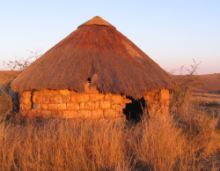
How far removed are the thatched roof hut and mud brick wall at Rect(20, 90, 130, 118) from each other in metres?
0.20

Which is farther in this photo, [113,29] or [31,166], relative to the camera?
[113,29]

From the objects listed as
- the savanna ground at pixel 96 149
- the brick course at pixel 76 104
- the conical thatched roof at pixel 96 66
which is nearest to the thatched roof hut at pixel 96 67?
the conical thatched roof at pixel 96 66

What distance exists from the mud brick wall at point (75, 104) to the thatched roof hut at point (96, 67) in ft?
0.65

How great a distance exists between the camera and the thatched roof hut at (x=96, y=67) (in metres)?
8.88

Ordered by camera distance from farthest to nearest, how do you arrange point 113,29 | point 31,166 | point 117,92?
point 113,29 → point 117,92 → point 31,166

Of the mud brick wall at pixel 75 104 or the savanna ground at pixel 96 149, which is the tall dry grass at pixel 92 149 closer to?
the savanna ground at pixel 96 149

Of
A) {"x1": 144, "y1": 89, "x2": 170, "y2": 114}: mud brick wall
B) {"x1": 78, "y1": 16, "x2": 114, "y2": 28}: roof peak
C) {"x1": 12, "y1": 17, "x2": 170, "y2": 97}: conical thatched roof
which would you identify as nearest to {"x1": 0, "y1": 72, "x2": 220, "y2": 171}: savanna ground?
{"x1": 12, "y1": 17, "x2": 170, "y2": 97}: conical thatched roof

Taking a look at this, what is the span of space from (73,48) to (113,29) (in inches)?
63.5

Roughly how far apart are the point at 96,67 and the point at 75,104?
3.39ft

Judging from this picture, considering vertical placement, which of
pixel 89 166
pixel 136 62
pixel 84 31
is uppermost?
pixel 84 31

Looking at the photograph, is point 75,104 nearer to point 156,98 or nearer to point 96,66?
point 96,66

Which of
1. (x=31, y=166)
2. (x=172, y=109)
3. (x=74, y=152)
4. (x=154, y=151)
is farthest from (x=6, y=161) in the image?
(x=172, y=109)

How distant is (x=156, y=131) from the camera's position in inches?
226

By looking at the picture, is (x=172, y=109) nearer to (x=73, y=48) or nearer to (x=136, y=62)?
(x=136, y=62)
